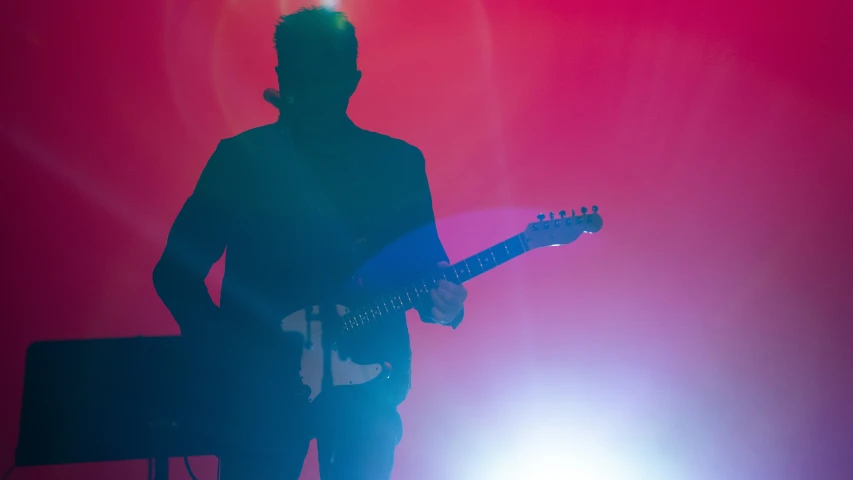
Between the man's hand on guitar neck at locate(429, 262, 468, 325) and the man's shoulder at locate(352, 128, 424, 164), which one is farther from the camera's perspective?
the man's shoulder at locate(352, 128, 424, 164)

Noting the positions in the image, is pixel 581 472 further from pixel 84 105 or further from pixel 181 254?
pixel 84 105

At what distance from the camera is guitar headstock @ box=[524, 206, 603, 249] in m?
1.84

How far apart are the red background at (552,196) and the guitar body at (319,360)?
0.52m

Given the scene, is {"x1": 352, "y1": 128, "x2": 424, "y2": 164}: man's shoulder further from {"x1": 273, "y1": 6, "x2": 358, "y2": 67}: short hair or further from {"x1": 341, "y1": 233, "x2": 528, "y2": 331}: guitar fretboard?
{"x1": 341, "y1": 233, "x2": 528, "y2": 331}: guitar fretboard

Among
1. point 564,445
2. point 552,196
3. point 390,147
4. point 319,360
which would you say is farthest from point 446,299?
point 564,445

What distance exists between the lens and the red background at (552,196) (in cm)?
207

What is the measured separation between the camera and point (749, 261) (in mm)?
2299

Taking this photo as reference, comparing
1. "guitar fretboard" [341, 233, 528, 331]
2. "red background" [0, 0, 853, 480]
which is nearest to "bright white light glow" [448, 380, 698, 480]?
"red background" [0, 0, 853, 480]

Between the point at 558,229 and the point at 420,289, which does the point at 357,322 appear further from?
the point at 558,229

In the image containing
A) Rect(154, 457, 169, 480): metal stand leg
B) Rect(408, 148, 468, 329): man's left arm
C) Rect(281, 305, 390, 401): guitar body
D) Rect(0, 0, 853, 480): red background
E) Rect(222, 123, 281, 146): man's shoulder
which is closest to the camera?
Rect(154, 457, 169, 480): metal stand leg

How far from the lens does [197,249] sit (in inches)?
69.0

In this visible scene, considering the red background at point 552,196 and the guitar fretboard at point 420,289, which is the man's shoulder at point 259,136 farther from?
the guitar fretboard at point 420,289

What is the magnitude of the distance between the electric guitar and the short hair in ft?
2.24

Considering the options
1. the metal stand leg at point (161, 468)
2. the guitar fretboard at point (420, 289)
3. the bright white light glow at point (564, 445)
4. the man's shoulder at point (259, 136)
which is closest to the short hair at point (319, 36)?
the man's shoulder at point (259, 136)
